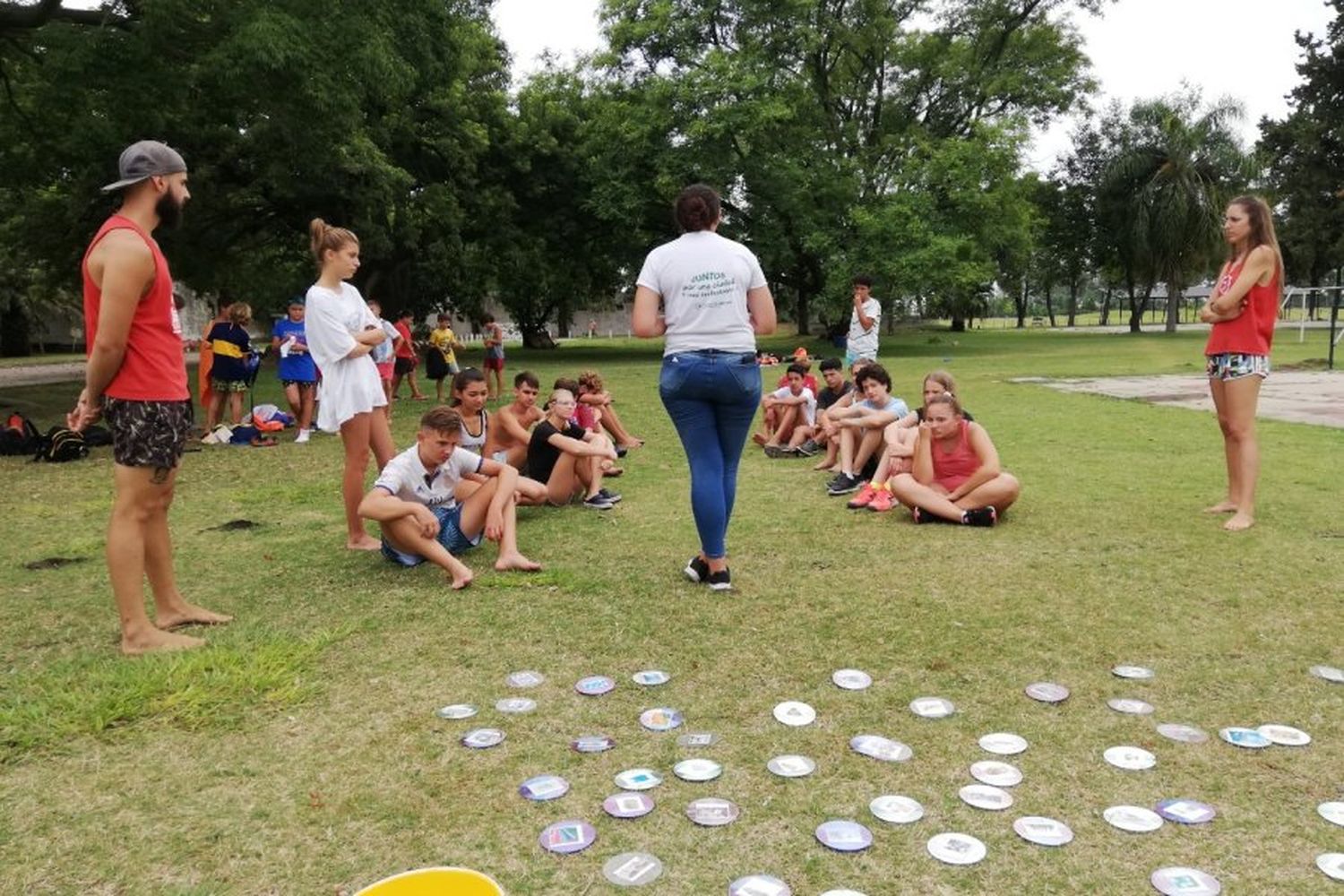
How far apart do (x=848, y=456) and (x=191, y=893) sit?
5851mm

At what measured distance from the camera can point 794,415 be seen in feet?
30.0

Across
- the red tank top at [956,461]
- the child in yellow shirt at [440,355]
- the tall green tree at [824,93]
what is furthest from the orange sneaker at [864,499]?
the tall green tree at [824,93]

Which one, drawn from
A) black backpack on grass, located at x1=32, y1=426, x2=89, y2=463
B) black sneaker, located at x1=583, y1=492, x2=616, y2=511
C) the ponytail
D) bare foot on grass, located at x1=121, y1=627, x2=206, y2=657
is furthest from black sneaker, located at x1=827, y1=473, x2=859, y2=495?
black backpack on grass, located at x1=32, y1=426, x2=89, y2=463

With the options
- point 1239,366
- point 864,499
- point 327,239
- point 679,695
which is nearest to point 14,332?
point 327,239

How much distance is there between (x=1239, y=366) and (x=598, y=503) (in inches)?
165

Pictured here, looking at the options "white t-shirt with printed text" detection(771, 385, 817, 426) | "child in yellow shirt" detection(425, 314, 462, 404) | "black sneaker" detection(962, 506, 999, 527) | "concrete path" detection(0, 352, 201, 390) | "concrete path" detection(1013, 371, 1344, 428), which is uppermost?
"child in yellow shirt" detection(425, 314, 462, 404)

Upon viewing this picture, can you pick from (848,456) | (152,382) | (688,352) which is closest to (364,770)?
(152,382)

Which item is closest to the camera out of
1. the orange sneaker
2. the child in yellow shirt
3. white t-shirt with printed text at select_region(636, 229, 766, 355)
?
white t-shirt with printed text at select_region(636, 229, 766, 355)

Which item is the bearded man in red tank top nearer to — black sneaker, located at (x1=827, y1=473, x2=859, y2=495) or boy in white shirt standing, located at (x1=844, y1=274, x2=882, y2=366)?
black sneaker, located at (x1=827, y1=473, x2=859, y2=495)

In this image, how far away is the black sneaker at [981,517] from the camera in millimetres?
5770

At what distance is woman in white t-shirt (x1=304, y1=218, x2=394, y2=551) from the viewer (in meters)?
5.12

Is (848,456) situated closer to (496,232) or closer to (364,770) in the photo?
(364,770)

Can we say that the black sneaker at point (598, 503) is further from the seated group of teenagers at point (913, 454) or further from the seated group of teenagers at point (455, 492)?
the seated group of teenagers at point (913, 454)

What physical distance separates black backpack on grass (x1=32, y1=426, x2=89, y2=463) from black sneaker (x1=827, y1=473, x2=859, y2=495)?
24.7 ft
